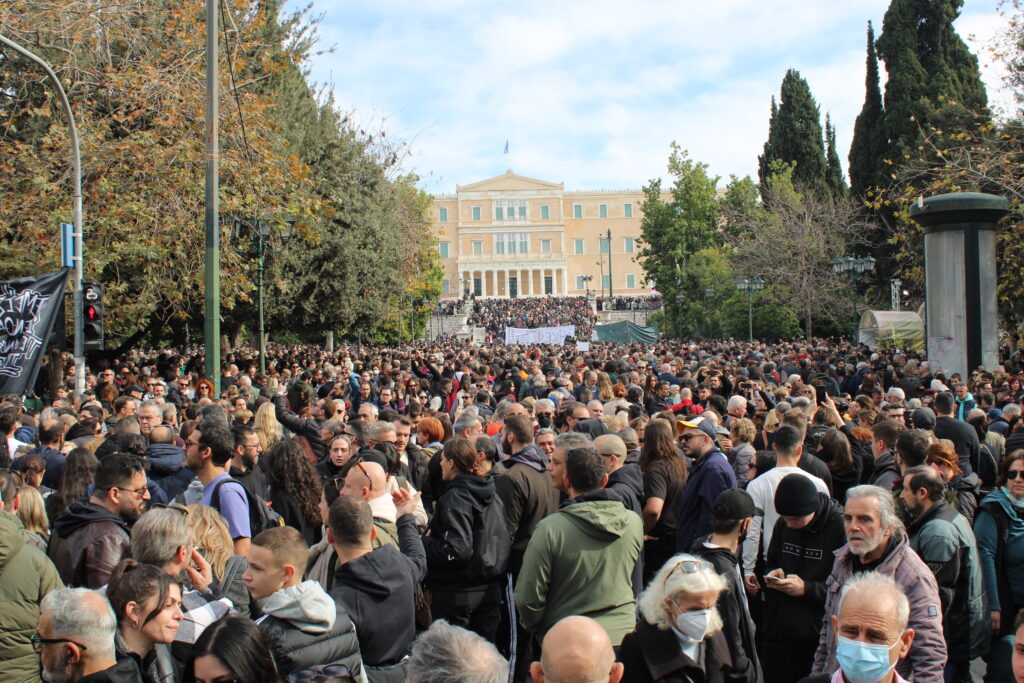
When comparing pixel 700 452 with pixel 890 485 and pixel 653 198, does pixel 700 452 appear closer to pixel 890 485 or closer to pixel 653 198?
pixel 890 485

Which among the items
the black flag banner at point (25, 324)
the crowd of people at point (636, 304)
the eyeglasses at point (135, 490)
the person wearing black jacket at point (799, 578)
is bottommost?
the person wearing black jacket at point (799, 578)

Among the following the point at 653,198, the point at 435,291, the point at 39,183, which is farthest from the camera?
the point at 653,198

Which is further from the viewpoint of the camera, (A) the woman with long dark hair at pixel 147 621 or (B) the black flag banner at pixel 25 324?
(B) the black flag banner at pixel 25 324

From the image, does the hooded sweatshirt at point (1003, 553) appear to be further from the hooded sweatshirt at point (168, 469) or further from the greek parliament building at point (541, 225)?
the greek parliament building at point (541, 225)

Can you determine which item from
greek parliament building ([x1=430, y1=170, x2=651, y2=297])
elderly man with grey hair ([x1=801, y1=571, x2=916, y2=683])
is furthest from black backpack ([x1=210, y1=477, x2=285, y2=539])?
greek parliament building ([x1=430, y1=170, x2=651, y2=297])

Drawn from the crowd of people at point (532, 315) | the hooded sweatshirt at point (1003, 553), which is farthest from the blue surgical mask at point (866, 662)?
the crowd of people at point (532, 315)

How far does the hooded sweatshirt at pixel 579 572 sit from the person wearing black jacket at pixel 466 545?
62 centimetres

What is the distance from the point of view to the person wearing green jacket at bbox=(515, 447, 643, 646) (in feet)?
13.7

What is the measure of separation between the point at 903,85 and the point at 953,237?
18091 millimetres

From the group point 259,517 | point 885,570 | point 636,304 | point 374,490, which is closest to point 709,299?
point 636,304

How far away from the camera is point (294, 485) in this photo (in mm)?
5387

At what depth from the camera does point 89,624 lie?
305cm

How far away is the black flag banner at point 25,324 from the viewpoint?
31.2 ft

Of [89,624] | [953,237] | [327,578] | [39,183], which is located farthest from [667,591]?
[953,237]
